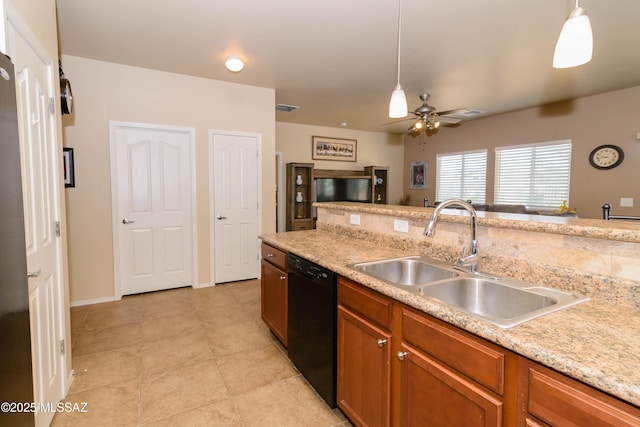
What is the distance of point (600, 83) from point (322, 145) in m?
4.57

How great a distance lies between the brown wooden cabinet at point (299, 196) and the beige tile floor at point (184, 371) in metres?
3.15

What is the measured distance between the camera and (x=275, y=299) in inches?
102

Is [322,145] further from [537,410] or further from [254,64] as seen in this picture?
[537,410]

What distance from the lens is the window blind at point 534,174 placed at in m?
5.18

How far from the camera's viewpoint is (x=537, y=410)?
87 centimetres

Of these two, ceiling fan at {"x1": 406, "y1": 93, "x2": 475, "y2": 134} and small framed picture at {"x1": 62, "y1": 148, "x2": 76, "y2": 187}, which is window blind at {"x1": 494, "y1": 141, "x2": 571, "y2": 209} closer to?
ceiling fan at {"x1": 406, "y1": 93, "x2": 475, "y2": 134}

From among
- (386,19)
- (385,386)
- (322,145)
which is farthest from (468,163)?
(385,386)

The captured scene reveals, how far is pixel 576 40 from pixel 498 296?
1.10 meters

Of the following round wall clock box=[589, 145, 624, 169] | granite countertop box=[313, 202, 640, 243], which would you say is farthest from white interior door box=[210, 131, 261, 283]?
round wall clock box=[589, 145, 624, 169]

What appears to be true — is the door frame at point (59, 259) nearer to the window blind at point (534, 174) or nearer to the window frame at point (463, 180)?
the window blind at point (534, 174)

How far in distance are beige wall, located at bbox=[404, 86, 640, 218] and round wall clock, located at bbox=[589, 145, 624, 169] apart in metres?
0.06

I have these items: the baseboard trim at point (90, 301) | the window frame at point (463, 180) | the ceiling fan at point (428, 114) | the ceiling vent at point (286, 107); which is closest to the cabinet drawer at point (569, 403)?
the ceiling fan at point (428, 114)

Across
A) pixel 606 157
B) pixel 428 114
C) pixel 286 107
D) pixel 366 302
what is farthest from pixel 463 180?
pixel 366 302

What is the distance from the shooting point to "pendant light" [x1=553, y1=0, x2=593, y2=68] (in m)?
1.28
